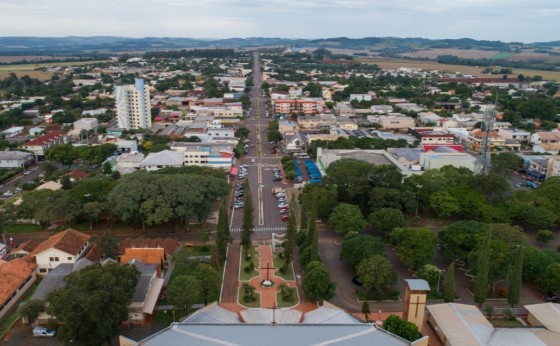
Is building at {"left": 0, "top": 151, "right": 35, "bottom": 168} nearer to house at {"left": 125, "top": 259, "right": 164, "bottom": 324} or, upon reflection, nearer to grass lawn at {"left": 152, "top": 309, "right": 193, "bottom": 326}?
house at {"left": 125, "top": 259, "right": 164, "bottom": 324}

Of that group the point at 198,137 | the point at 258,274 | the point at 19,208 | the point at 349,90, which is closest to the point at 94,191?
the point at 19,208

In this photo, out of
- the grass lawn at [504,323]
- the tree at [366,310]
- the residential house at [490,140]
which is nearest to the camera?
the tree at [366,310]

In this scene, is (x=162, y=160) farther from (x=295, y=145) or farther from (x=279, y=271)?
(x=279, y=271)

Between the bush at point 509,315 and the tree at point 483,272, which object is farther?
the bush at point 509,315

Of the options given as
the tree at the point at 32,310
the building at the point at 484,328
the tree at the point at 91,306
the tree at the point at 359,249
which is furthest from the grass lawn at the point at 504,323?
the tree at the point at 32,310

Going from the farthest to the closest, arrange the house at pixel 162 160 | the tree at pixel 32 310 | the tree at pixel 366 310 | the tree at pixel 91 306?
the house at pixel 162 160
the tree at pixel 366 310
the tree at pixel 32 310
the tree at pixel 91 306

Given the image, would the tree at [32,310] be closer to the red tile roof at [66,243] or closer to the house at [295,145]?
the red tile roof at [66,243]

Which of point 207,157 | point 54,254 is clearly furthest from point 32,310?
point 207,157

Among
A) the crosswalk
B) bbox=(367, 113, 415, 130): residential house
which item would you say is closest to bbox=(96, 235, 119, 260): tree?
the crosswalk
